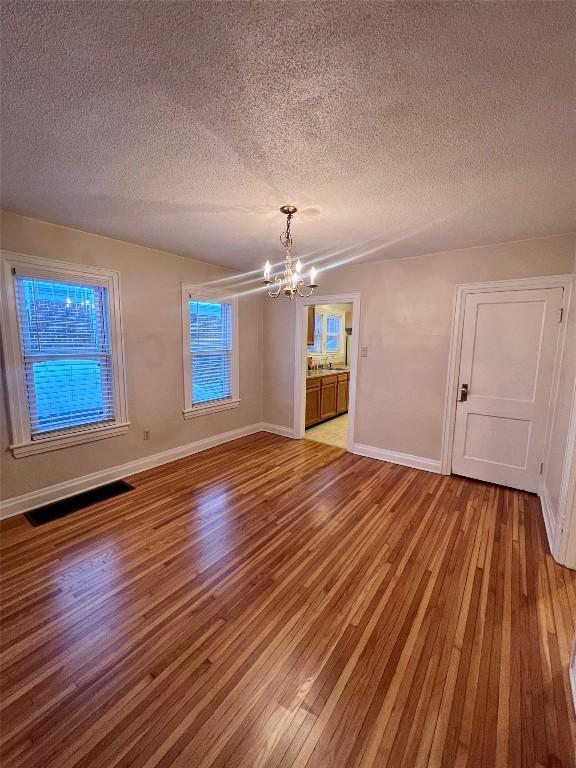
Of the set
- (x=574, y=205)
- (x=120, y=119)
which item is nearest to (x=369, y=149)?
(x=120, y=119)

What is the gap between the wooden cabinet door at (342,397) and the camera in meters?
5.96

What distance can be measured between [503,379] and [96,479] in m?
4.22

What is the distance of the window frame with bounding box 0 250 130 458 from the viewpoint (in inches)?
96.5

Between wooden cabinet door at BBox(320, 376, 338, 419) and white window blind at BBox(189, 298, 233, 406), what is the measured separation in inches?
68.6

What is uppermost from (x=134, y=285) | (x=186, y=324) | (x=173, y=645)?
(x=134, y=285)

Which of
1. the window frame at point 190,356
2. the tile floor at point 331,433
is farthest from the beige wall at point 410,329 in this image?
the window frame at point 190,356

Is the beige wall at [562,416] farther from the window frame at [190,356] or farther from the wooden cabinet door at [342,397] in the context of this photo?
the window frame at [190,356]

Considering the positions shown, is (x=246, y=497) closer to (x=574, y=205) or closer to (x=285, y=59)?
(x=285, y=59)

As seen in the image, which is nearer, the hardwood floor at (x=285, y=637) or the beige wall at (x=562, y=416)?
the hardwood floor at (x=285, y=637)

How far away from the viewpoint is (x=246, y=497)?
295 centimetres

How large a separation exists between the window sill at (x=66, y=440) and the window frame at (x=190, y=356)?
2.76ft

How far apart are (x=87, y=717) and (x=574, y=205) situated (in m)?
3.92

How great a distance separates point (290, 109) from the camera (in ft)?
4.30

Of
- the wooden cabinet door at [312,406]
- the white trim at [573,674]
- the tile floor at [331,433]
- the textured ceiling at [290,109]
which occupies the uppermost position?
the textured ceiling at [290,109]
